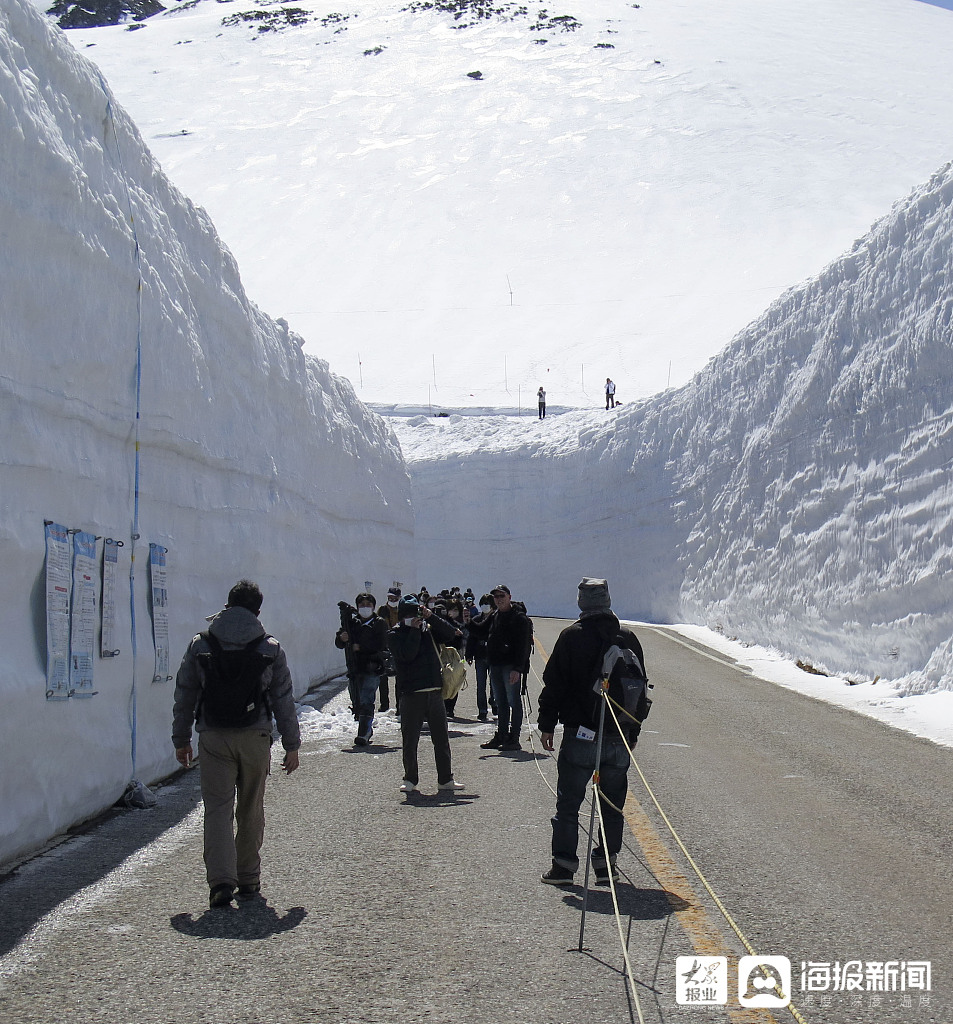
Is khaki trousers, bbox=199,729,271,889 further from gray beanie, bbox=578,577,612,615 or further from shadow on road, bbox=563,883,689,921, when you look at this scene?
gray beanie, bbox=578,577,612,615

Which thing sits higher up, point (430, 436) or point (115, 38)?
point (115, 38)

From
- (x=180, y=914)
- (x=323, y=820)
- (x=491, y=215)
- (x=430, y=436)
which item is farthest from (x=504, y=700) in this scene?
(x=491, y=215)

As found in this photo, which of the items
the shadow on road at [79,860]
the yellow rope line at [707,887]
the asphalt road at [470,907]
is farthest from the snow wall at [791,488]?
the shadow on road at [79,860]

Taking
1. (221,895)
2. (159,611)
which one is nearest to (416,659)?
(159,611)

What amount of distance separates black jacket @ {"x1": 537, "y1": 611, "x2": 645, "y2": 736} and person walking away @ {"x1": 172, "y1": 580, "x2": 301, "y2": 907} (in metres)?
1.39

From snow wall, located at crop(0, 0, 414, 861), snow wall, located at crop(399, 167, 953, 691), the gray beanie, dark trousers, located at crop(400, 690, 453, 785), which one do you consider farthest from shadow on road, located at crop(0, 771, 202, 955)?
snow wall, located at crop(399, 167, 953, 691)

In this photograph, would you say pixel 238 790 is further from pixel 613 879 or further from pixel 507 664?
pixel 507 664

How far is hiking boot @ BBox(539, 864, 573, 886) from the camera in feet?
18.7

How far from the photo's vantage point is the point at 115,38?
13662cm

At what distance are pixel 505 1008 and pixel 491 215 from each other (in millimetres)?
82980

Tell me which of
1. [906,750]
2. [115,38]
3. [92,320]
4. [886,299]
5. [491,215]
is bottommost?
[906,750]

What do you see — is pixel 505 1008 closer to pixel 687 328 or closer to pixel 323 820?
pixel 323 820

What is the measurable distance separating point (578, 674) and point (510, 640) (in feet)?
17.2

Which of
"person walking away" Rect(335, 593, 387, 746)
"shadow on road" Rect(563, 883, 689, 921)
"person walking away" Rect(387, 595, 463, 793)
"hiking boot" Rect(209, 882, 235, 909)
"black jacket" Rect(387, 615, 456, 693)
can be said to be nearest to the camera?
"shadow on road" Rect(563, 883, 689, 921)
